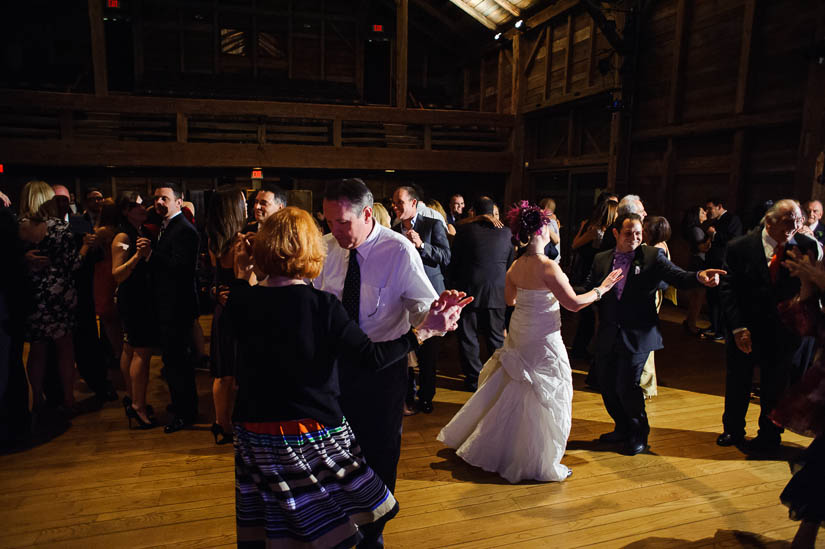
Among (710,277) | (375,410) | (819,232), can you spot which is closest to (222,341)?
(375,410)

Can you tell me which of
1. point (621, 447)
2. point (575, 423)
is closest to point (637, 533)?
point (621, 447)

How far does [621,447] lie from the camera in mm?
3504

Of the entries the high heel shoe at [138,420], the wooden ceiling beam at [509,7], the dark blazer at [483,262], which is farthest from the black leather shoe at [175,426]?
the wooden ceiling beam at [509,7]

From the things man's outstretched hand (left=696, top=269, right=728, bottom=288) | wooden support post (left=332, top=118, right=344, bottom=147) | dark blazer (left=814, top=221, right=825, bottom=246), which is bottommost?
man's outstretched hand (left=696, top=269, right=728, bottom=288)

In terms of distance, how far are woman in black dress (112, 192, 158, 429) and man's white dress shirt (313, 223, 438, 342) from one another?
1977 mm

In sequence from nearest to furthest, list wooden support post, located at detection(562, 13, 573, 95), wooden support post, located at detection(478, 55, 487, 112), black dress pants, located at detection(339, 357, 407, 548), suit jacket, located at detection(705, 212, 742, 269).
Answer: black dress pants, located at detection(339, 357, 407, 548), suit jacket, located at detection(705, 212, 742, 269), wooden support post, located at detection(562, 13, 573, 95), wooden support post, located at detection(478, 55, 487, 112)

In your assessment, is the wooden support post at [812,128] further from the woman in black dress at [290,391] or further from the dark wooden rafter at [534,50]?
the woman in black dress at [290,391]

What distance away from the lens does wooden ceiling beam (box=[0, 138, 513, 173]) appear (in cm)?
894

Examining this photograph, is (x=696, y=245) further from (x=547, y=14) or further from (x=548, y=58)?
(x=547, y=14)

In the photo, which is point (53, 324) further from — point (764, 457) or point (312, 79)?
point (312, 79)

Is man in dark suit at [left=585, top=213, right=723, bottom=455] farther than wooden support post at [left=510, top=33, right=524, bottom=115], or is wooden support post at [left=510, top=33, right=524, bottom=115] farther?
wooden support post at [left=510, top=33, right=524, bottom=115]

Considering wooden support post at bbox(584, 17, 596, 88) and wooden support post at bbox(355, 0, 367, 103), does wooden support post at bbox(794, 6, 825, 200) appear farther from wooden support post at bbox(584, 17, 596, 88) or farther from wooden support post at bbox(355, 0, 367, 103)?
wooden support post at bbox(355, 0, 367, 103)

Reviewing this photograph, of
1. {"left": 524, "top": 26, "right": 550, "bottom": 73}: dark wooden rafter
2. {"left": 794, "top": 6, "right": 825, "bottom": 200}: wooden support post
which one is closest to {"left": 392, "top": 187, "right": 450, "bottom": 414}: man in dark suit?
{"left": 794, "top": 6, "right": 825, "bottom": 200}: wooden support post

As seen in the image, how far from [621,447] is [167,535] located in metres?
2.79
